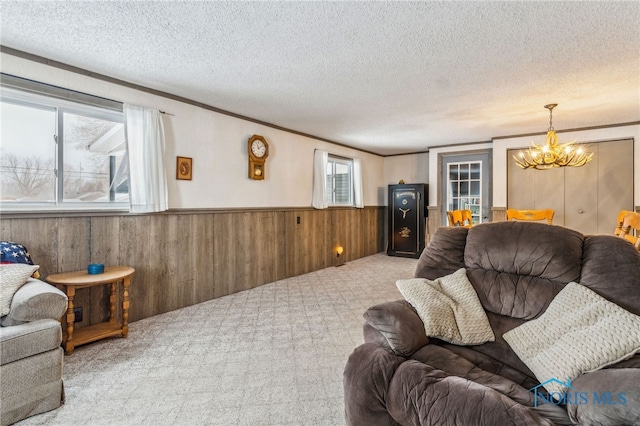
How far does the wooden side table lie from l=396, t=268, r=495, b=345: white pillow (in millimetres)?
2317

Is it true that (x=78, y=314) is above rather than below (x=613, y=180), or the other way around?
below

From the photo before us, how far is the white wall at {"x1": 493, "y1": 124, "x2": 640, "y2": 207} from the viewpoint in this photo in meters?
4.58

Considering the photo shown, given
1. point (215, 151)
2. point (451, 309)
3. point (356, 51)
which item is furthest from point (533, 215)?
point (215, 151)

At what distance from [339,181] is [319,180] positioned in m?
1.03

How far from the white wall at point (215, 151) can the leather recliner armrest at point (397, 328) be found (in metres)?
2.73

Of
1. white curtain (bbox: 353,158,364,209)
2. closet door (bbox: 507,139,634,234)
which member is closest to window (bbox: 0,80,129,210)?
white curtain (bbox: 353,158,364,209)

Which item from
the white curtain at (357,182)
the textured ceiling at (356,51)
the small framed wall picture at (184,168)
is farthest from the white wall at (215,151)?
the white curtain at (357,182)

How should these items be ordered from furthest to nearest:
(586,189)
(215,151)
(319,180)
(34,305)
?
1. (319,180)
2. (586,189)
3. (215,151)
4. (34,305)

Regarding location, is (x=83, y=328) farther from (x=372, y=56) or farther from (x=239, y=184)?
(x=372, y=56)

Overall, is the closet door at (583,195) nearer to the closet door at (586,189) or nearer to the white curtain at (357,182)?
the closet door at (586,189)

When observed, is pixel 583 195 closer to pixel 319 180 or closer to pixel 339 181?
pixel 339 181

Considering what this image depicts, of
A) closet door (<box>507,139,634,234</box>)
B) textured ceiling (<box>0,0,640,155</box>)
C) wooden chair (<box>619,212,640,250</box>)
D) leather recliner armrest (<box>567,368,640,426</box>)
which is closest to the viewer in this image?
leather recliner armrest (<box>567,368,640,426</box>)

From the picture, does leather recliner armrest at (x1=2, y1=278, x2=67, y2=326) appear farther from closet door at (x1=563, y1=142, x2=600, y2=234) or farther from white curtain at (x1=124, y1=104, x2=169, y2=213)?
closet door at (x1=563, y1=142, x2=600, y2=234)

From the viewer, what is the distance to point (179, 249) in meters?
3.47
